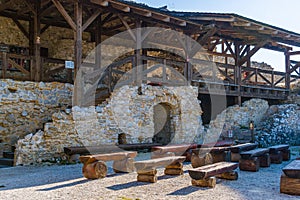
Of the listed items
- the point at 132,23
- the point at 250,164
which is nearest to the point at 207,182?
the point at 250,164

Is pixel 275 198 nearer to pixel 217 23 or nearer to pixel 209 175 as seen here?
pixel 209 175

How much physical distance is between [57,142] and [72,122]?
2.21 feet

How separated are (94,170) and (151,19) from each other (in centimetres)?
669

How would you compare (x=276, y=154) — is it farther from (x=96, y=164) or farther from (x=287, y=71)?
(x=287, y=71)

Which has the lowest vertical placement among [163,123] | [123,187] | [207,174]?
[123,187]

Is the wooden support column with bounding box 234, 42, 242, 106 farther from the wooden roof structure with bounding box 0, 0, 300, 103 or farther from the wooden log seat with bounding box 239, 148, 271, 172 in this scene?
the wooden log seat with bounding box 239, 148, 271, 172

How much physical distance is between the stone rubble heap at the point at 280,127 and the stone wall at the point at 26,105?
24.2 ft

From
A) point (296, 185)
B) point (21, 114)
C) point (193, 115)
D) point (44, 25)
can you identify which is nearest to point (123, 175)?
point (296, 185)

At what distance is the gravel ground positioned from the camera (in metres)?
5.22

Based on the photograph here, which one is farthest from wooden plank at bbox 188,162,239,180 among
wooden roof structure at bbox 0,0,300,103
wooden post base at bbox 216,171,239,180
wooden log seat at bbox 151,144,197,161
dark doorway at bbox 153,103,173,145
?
dark doorway at bbox 153,103,173,145

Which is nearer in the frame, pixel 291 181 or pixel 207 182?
pixel 291 181

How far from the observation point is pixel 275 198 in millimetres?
5090

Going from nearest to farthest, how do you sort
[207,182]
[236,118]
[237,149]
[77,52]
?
[207,182], [237,149], [77,52], [236,118]

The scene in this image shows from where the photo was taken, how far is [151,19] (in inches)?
456
